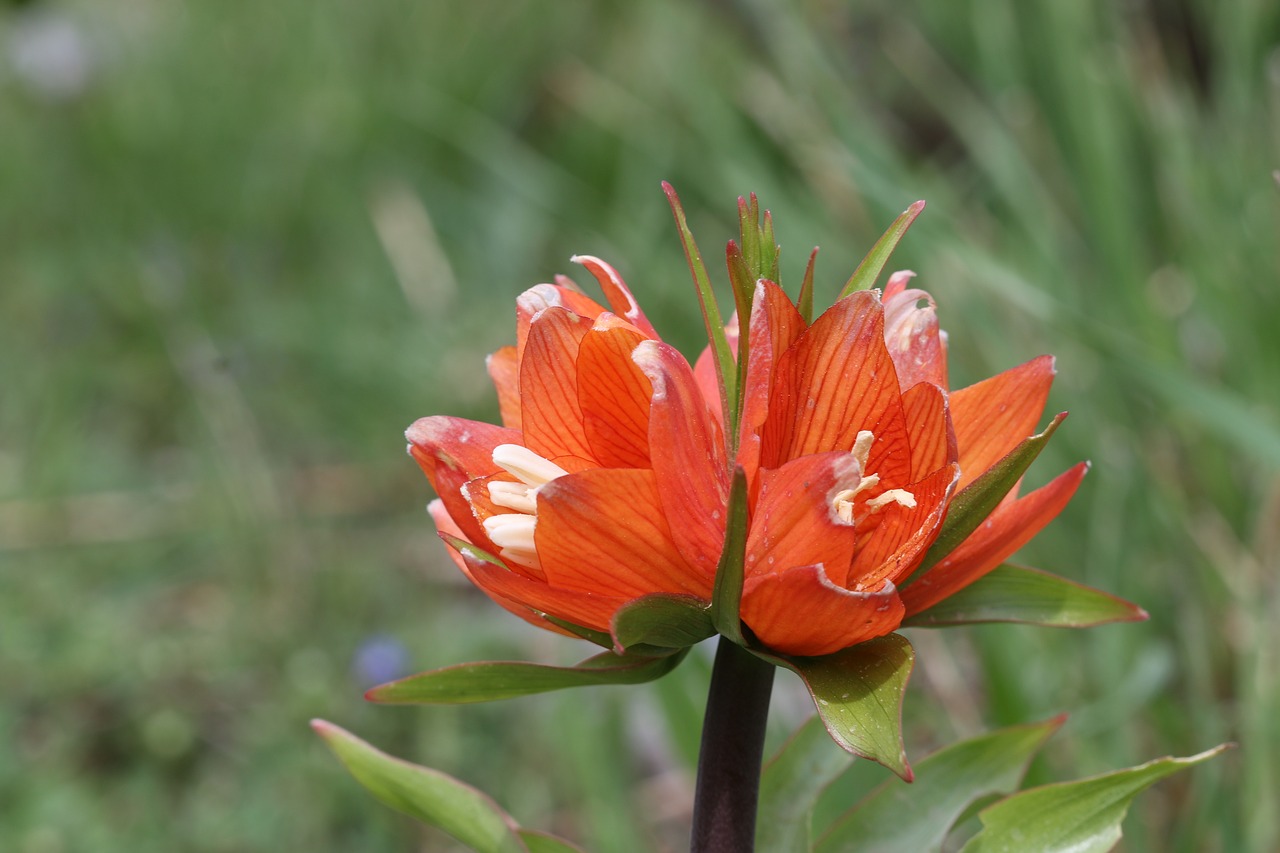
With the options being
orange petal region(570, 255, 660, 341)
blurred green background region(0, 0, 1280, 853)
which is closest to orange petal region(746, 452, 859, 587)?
orange petal region(570, 255, 660, 341)

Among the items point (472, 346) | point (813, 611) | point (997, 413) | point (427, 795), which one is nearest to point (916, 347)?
point (997, 413)

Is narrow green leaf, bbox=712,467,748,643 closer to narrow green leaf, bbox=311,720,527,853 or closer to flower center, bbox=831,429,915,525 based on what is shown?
flower center, bbox=831,429,915,525

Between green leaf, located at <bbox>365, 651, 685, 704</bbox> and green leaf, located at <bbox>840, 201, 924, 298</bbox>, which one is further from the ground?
green leaf, located at <bbox>840, 201, 924, 298</bbox>

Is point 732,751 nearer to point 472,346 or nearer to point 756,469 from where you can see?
point 756,469

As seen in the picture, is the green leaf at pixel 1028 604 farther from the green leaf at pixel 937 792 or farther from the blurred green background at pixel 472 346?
the blurred green background at pixel 472 346

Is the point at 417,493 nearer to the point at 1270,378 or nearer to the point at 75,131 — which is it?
the point at 1270,378

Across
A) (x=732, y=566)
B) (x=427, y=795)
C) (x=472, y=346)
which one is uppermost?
(x=732, y=566)
